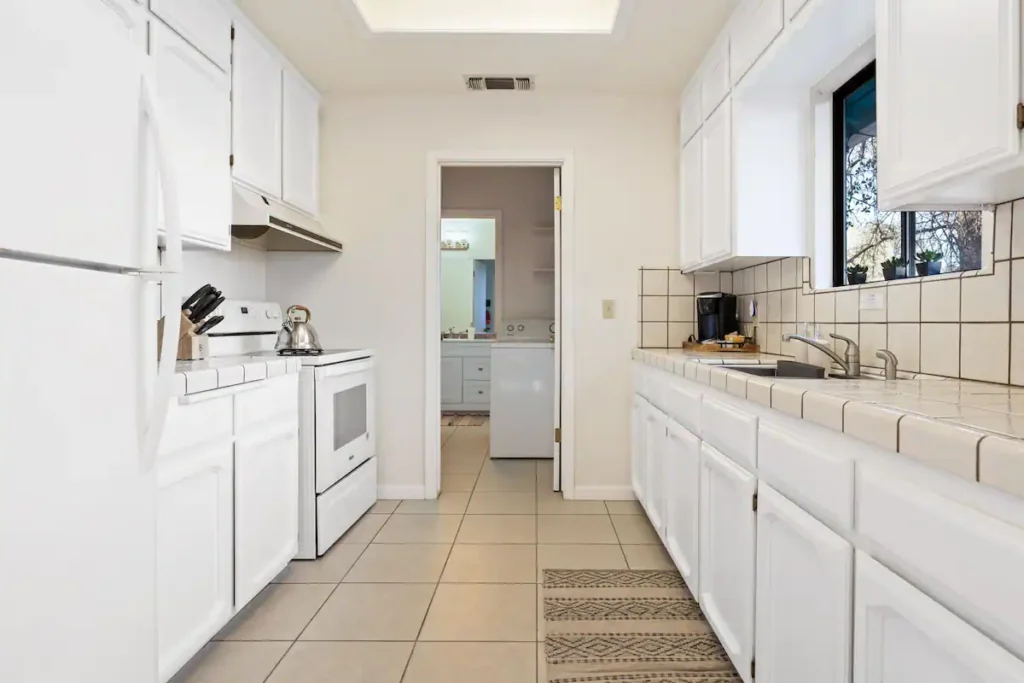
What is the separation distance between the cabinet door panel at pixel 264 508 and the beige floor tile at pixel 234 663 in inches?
5.1

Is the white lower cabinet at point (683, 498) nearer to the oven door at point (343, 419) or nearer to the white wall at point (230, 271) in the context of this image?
the oven door at point (343, 419)

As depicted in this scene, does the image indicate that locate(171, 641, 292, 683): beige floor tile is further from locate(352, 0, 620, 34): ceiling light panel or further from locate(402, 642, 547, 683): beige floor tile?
locate(352, 0, 620, 34): ceiling light panel

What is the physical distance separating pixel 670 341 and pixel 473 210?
2.94 meters

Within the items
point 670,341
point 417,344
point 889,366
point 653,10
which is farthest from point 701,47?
point 417,344

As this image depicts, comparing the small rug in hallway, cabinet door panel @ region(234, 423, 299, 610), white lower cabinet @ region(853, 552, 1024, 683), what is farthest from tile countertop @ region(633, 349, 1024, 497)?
cabinet door panel @ region(234, 423, 299, 610)

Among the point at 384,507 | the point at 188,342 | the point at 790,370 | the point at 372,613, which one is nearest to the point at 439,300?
the point at 384,507

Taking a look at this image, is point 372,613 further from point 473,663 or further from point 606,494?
point 606,494

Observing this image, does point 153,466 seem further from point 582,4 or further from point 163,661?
point 582,4

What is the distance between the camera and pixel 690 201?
290 cm

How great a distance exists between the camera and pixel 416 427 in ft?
10.4

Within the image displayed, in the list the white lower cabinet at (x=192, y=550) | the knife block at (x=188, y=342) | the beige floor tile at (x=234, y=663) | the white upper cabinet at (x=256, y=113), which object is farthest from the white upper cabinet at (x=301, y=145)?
the beige floor tile at (x=234, y=663)

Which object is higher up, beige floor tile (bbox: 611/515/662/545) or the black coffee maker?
the black coffee maker

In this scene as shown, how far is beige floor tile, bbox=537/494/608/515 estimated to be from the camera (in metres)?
2.97

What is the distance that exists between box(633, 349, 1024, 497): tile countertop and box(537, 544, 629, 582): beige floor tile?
1.18 meters
